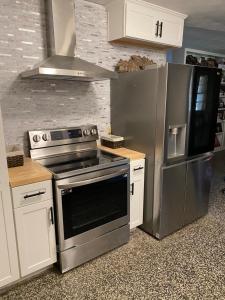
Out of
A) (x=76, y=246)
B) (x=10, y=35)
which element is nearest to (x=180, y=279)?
(x=76, y=246)

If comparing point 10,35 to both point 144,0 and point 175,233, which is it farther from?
point 175,233

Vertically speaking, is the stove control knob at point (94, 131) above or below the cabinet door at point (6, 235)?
above

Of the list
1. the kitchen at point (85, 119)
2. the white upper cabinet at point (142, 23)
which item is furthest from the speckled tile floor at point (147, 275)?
the white upper cabinet at point (142, 23)

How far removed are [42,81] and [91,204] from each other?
128 cm

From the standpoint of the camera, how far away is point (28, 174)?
1698 millimetres

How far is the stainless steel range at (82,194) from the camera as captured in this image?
179cm

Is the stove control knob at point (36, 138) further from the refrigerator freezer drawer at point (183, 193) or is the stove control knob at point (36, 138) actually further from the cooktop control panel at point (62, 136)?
the refrigerator freezer drawer at point (183, 193)

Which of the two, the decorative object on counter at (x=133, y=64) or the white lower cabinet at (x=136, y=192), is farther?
the decorative object on counter at (x=133, y=64)

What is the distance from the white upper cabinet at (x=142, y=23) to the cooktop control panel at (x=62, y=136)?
1.07 metres

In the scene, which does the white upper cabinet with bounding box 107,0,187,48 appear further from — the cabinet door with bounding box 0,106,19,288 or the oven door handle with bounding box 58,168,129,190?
the cabinet door with bounding box 0,106,19,288

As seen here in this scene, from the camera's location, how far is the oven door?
69.8 inches

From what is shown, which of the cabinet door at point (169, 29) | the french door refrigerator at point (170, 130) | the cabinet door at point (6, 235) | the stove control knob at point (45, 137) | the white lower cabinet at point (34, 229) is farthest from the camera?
the cabinet door at point (169, 29)

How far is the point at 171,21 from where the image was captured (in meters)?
2.65

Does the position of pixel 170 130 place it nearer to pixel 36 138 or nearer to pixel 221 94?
pixel 36 138
